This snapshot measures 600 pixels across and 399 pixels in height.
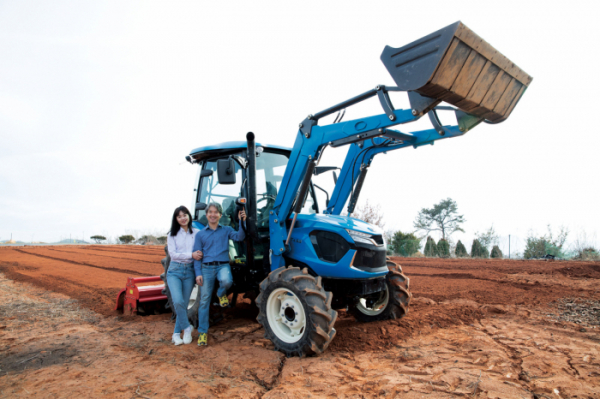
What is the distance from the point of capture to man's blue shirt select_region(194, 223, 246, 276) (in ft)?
16.0

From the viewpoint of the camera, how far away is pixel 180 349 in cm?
454

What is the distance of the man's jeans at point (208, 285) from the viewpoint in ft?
15.6

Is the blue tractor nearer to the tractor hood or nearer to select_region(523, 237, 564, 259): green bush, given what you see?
the tractor hood

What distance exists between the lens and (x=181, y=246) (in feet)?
16.4

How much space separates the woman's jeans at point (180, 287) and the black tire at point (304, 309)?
44.7 inches

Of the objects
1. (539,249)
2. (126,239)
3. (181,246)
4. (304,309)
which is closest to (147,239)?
(126,239)

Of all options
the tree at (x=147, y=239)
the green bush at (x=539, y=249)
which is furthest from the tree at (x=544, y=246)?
the tree at (x=147, y=239)

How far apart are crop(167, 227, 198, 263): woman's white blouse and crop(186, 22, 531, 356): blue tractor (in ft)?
2.02

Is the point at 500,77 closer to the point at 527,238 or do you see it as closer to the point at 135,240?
the point at 527,238

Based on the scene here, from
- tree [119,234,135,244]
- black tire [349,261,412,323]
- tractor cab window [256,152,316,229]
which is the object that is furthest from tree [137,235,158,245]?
black tire [349,261,412,323]

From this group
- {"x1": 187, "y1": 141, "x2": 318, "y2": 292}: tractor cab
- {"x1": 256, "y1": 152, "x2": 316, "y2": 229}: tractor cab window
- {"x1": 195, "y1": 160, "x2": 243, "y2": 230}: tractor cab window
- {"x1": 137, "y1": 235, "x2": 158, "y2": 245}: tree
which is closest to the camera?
{"x1": 187, "y1": 141, "x2": 318, "y2": 292}: tractor cab

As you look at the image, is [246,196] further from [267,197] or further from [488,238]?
[488,238]

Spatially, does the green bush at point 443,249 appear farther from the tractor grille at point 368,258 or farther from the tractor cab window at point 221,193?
the tractor cab window at point 221,193

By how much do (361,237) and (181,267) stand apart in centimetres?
244
